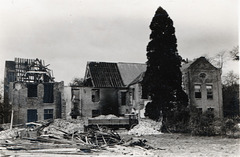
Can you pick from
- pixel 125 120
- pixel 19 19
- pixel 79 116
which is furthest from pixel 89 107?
pixel 19 19

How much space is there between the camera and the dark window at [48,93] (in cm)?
3438

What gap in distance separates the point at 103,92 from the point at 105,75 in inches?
99.9

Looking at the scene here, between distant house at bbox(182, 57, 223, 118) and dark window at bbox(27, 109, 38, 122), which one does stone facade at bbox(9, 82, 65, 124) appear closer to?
dark window at bbox(27, 109, 38, 122)

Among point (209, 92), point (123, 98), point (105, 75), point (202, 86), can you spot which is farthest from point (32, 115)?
point (209, 92)

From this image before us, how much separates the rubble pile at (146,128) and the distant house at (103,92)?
29.8ft

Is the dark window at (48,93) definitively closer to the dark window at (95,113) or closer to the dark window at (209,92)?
the dark window at (95,113)

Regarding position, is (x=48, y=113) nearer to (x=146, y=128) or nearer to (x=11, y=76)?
(x=11, y=76)

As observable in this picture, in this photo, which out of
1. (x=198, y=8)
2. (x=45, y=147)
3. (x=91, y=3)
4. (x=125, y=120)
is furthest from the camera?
(x=125, y=120)

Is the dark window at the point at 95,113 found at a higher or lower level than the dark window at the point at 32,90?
lower

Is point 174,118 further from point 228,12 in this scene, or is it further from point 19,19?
point 19,19

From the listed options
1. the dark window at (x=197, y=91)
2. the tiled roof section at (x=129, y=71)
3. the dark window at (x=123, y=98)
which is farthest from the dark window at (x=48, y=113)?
the dark window at (x=197, y=91)

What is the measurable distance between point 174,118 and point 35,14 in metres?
13.2

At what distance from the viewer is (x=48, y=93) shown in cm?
3456

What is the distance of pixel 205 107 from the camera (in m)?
32.6
